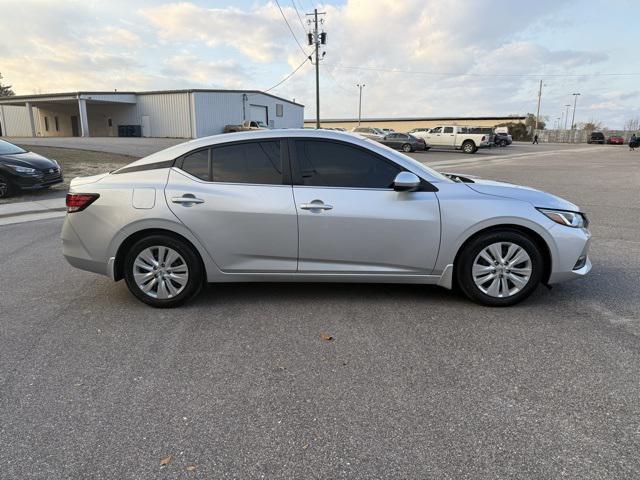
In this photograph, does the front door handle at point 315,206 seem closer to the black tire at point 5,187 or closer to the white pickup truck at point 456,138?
the black tire at point 5,187

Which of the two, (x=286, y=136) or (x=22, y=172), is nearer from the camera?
(x=286, y=136)

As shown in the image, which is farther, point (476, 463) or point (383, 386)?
point (383, 386)

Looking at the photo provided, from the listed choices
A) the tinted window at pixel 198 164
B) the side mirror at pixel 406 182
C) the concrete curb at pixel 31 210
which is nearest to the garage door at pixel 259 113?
the concrete curb at pixel 31 210

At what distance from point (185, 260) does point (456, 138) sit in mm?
34141

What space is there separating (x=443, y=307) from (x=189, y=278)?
2.37 meters

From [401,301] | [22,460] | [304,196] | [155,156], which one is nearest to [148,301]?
[155,156]

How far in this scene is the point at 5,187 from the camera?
11.3 metres

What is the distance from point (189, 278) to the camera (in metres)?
4.33

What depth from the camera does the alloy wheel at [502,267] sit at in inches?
167

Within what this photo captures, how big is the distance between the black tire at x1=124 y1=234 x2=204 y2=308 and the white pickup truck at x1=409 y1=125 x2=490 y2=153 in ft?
109

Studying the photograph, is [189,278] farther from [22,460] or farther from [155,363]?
[22,460]

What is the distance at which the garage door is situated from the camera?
174 ft

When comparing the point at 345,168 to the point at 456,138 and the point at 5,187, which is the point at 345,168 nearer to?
the point at 5,187

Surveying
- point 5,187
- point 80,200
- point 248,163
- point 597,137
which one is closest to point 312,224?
point 248,163
